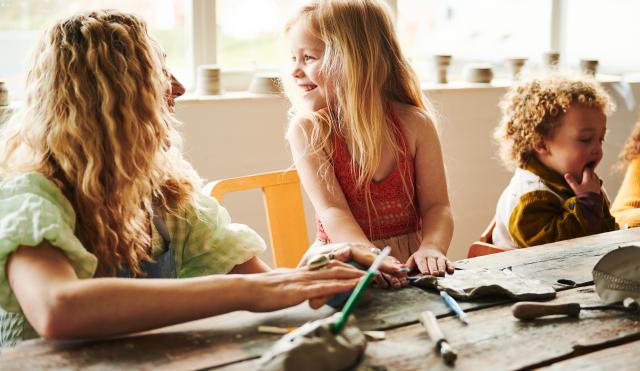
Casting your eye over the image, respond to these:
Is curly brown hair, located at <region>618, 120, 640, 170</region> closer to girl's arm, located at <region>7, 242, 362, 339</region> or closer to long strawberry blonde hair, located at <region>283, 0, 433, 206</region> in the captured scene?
long strawberry blonde hair, located at <region>283, 0, 433, 206</region>

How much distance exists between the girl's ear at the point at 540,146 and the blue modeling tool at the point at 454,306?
1.24 meters

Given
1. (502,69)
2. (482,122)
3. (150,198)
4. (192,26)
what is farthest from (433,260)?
(502,69)

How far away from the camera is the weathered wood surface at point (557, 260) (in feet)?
5.29

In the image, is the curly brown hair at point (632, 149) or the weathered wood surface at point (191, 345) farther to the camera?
the curly brown hair at point (632, 149)

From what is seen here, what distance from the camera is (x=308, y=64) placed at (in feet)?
6.91

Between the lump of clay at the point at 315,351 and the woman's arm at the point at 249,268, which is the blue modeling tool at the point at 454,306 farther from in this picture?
the woman's arm at the point at 249,268

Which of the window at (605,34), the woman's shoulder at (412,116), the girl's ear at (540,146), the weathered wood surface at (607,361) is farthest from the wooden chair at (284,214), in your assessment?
the window at (605,34)

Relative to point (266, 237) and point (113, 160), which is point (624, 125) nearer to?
point (266, 237)

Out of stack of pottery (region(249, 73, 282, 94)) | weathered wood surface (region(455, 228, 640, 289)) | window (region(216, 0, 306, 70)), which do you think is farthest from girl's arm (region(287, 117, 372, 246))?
window (region(216, 0, 306, 70))

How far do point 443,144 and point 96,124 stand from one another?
2.23 m

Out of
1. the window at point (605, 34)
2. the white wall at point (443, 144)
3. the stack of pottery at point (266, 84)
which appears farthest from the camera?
the window at point (605, 34)

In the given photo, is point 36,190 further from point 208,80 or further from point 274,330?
point 208,80

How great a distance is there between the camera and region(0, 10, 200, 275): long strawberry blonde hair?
1341 millimetres

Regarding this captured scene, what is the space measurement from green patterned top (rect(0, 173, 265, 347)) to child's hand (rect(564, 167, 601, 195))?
3.97ft
